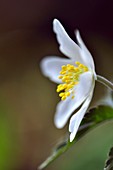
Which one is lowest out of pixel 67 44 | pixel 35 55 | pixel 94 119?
pixel 35 55

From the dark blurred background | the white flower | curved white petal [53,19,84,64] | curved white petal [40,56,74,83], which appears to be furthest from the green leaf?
the dark blurred background

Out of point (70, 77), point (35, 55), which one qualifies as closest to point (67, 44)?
point (70, 77)

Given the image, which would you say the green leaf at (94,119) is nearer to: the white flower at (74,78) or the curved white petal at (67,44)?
the white flower at (74,78)

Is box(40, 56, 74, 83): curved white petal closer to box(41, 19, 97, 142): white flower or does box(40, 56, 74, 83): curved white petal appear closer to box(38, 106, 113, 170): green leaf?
box(41, 19, 97, 142): white flower

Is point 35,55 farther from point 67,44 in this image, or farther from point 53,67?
point 67,44

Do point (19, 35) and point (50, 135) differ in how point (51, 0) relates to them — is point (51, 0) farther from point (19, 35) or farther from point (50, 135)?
point (50, 135)

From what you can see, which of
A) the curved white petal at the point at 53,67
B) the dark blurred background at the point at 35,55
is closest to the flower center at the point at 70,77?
the curved white petal at the point at 53,67

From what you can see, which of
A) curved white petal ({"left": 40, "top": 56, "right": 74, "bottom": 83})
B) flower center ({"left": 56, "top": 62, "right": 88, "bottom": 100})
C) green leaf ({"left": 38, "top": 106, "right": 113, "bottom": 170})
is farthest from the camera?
curved white petal ({"left": 40, "top": 56, "right": 74, "bottom": 83})
